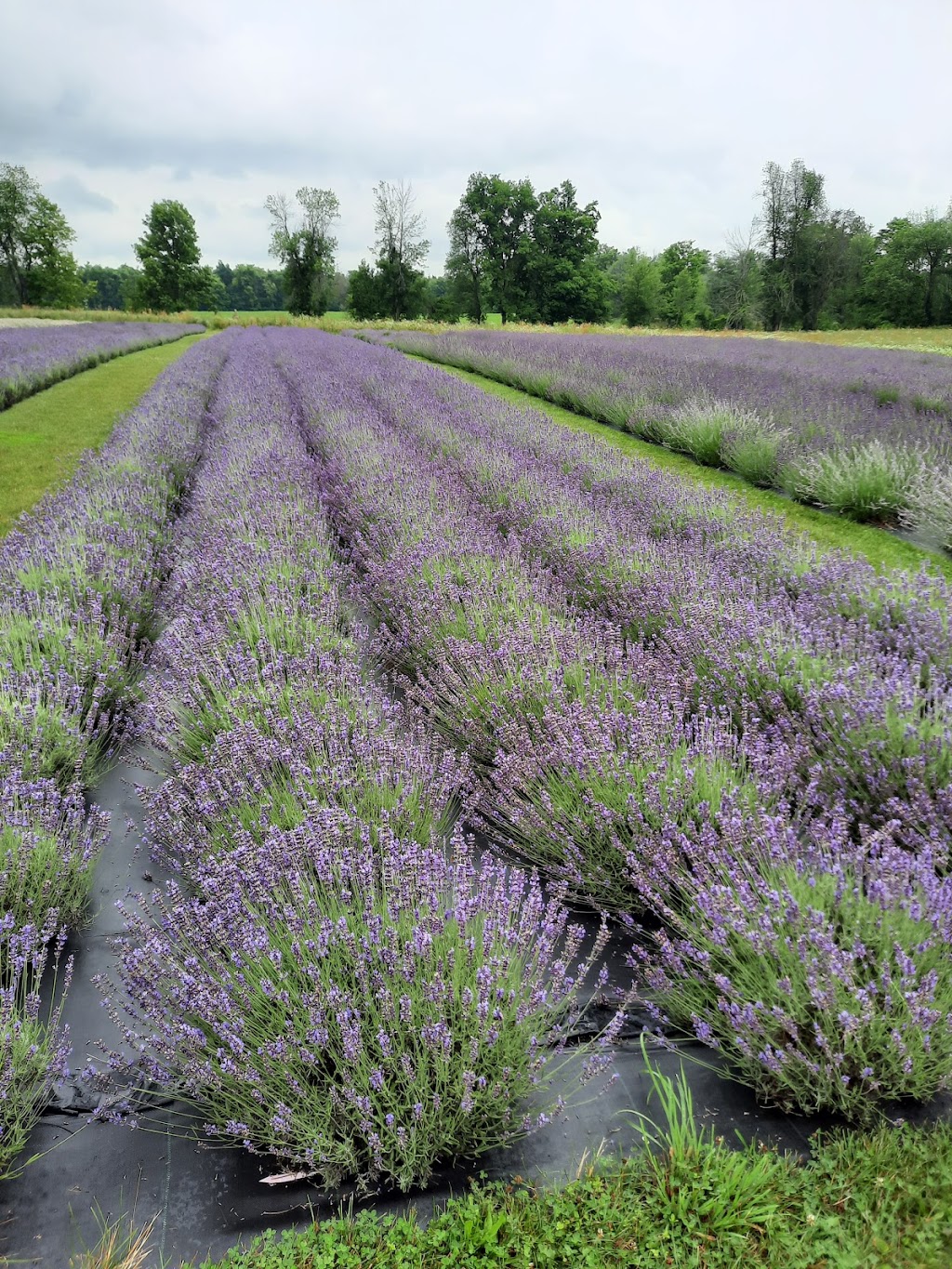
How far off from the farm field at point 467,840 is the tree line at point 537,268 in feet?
147

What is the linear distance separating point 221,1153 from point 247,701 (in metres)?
1.41

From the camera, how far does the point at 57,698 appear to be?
267 centimetres

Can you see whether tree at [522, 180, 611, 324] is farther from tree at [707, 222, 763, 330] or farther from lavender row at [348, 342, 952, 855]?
lavender row at [348, 342, 952, 855]

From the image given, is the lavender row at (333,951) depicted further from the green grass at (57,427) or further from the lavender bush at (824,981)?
the green grass at (57,427)

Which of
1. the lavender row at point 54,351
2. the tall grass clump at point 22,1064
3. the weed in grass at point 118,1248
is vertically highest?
the lavender row at point 54,351

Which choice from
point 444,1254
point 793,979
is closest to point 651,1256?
point 444,1254

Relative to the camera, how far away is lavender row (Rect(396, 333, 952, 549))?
5.39m

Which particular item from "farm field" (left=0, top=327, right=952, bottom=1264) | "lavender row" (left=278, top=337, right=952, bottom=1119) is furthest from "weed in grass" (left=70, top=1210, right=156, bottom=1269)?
"lavender row" (left=278, top=337, right=952, bottom=1119)

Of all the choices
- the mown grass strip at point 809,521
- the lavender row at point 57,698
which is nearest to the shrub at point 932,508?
the mown grass strip at point 809,521

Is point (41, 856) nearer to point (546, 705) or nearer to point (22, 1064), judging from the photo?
point (22, 1064)

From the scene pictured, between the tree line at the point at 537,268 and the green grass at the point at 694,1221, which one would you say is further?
the tree line at the point at 537,268

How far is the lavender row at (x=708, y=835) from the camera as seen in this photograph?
1453 mm

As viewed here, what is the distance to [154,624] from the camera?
399 cm

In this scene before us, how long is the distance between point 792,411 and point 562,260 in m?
42.2
